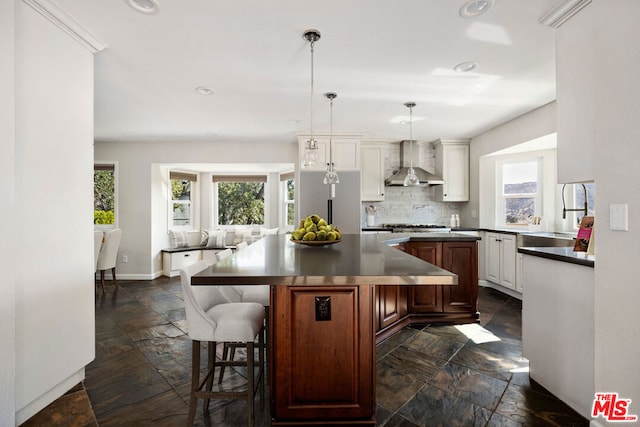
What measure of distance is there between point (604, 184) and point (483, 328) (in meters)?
2.07

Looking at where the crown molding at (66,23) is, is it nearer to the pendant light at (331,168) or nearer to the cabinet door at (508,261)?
the pendant light at (331,168)

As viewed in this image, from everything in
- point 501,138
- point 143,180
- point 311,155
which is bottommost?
point 311,155

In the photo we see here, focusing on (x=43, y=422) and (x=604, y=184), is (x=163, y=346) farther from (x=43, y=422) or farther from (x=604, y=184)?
(x=604, y=184)

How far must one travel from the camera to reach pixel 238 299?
2162 mm

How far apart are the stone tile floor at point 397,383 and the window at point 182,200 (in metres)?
3.24

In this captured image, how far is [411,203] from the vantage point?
5.67 meters

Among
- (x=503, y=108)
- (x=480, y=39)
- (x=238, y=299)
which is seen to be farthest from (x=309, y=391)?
(x=503, y=108)

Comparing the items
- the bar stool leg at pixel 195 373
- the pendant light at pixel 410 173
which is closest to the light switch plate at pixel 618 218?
the bar stool leg at pixel 195 373

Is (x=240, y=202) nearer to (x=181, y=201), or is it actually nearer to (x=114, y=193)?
(x=181, y=201)

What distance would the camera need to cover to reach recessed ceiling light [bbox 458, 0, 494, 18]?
181 cm

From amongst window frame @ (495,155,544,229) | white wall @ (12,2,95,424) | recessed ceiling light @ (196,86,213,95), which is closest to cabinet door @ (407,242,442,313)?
window frame @ (495,155,544,229)

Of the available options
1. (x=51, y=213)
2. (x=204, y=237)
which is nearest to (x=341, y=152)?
(x=204, y=237)

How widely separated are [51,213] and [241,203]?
4.89 metres

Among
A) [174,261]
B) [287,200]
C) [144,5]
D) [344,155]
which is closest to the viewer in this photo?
[144,5]
